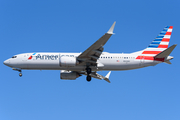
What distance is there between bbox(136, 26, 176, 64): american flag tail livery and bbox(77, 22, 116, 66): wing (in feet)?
21.1

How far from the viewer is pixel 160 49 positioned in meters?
43.4

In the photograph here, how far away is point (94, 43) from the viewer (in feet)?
121

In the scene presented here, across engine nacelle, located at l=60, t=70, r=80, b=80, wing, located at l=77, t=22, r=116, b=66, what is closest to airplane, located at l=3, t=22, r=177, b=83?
wing, located at l=77, t=22, r=116, b=66

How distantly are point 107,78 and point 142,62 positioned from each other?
28.2 ft

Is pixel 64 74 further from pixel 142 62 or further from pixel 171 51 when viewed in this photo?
pixel 171 51

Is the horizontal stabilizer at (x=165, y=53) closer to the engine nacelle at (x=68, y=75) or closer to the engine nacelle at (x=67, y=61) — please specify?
the engine nacelle at (x=67, y=61)

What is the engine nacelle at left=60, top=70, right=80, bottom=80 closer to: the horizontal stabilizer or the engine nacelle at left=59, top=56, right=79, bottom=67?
the engine nacelle at left=59, top=56, right=79, bottom=67

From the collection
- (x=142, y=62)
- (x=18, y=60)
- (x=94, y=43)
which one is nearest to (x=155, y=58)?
(x=142, y=62)

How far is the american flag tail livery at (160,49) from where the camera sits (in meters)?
40.2

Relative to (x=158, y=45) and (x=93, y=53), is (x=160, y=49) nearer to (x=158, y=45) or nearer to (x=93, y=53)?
(x=158, y=45)

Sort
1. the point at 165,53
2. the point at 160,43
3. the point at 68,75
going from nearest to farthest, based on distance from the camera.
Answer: the point at 165,53 < the point at 160,43 < the point at 68,75

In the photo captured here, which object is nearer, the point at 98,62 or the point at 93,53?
the point at 93,53

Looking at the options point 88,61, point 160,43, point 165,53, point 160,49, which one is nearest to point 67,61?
point 88,61

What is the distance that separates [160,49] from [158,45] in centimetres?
76
